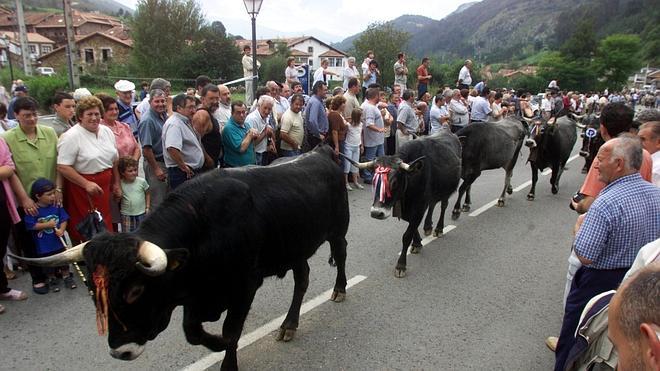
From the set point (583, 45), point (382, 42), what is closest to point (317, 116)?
point (382, 42)

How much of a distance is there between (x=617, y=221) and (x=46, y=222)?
4.86 meters

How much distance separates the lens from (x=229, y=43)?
46188 mm

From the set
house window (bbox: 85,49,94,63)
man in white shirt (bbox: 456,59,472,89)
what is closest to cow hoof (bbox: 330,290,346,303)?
man in white shirt (bbox: 456,59,472,89)

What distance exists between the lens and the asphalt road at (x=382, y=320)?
342 centimetres

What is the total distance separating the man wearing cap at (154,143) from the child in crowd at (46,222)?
110cm

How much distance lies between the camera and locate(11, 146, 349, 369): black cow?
2357 mm

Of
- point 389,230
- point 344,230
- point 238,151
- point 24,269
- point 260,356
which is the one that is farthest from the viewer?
point 389,230

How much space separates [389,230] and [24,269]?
4.68 m

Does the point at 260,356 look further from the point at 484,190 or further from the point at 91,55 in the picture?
the point at 91,55

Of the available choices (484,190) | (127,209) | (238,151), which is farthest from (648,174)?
(484,190)

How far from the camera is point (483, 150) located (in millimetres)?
7566

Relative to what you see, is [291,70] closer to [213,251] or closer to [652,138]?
[652,138]

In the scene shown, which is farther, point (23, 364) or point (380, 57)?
point (380, 57)

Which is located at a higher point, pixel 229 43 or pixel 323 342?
pixel 229 43
